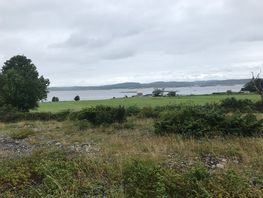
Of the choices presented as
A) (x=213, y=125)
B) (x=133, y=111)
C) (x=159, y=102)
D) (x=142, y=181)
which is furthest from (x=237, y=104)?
(x=142, y=181)

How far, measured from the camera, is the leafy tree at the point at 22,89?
3969 centimetres

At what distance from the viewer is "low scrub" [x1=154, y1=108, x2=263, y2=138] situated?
17234mm

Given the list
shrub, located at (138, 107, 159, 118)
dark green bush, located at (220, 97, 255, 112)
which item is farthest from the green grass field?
shrub, located at (138, 107, 159, 118)

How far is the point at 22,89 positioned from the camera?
4034 centimetres

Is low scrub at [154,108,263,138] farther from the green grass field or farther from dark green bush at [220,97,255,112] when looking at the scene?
the green grass field

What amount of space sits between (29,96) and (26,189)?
111 feet

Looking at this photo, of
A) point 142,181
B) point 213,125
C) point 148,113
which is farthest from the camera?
point 148,113

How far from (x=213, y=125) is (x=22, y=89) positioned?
26.4 m

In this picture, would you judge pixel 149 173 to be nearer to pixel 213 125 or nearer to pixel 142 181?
pixel 142 181

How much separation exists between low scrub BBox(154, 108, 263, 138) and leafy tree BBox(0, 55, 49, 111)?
24098 mm

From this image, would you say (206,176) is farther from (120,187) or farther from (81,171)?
(81,171)

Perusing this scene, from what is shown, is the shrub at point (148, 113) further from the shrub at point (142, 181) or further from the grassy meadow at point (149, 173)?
the shrub at point (142, 181)

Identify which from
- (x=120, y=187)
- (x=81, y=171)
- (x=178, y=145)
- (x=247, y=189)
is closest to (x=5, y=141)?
(x=178, y=145)

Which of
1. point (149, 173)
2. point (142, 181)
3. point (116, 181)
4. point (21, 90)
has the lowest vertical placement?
point (116, 181)
